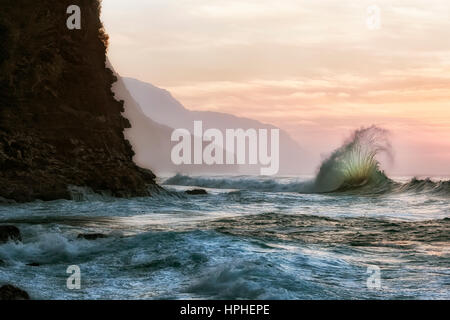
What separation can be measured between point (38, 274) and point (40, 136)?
1874 cm

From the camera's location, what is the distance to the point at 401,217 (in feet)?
72.8

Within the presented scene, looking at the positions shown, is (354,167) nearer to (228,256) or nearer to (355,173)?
(355,173)

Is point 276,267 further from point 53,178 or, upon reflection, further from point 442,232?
point 53,178

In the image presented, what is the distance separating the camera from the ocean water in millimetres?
9219

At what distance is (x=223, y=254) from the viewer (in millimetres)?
11922

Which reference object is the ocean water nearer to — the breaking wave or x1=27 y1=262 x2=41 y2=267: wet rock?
x1=27 y1=262 x2=41 y2=267: wet rock

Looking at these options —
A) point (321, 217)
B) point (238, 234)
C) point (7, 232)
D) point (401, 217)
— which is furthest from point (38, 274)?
point (401, 217)

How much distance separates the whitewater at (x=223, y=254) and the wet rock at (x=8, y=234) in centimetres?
19

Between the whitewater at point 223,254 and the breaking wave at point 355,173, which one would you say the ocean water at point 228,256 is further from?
the breaking wave at point 355,173

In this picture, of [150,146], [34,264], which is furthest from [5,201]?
[150,146]

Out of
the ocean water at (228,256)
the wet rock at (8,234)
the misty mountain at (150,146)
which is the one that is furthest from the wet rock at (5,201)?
the misty mountain at (150,146)

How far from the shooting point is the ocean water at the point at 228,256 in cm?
922

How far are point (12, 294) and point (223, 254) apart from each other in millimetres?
4658

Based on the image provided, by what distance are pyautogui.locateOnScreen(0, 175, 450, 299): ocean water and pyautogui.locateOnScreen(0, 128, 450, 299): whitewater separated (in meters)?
0.02
